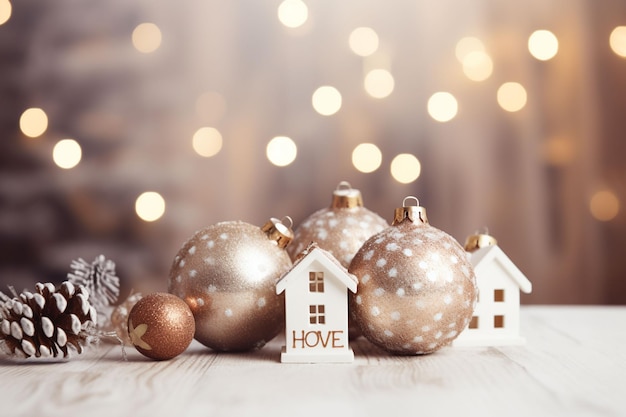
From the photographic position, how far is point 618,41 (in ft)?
4.89

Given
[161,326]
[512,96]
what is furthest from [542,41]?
[161,326]

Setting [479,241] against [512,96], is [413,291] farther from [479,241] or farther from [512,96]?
[512,96]

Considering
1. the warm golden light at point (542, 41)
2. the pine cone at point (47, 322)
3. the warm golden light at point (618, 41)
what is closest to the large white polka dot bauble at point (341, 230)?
the pine cone at point (47, 322)

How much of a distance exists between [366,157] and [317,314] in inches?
22.7

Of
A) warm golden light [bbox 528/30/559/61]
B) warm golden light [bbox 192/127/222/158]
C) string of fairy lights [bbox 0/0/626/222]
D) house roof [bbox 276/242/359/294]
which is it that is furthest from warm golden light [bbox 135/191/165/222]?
warm golden light [bbox 528/30/559/61]

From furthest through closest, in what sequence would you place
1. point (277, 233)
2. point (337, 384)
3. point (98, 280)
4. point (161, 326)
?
point (98, 280)
point (277, 233)
point (161, 326)
point (337, 384)

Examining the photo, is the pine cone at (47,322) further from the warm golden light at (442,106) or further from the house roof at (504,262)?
the warm golden light at (442,106)

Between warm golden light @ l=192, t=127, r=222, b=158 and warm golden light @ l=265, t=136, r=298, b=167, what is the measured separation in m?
0.11

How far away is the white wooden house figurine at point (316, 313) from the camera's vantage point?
97 centimetres

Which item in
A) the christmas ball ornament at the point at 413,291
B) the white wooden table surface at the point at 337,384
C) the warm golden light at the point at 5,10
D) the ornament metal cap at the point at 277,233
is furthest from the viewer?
the warm golden light at the point at 5,10

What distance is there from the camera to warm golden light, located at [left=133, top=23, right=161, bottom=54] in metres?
1.47

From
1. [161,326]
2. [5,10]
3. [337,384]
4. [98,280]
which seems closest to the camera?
[337,384]

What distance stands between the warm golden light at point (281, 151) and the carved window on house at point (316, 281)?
1.73 ft

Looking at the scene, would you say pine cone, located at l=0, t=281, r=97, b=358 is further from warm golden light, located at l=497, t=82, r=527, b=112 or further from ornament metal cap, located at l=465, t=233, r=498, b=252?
warm golden light, located at l=497, t=82, r=527, b=112
